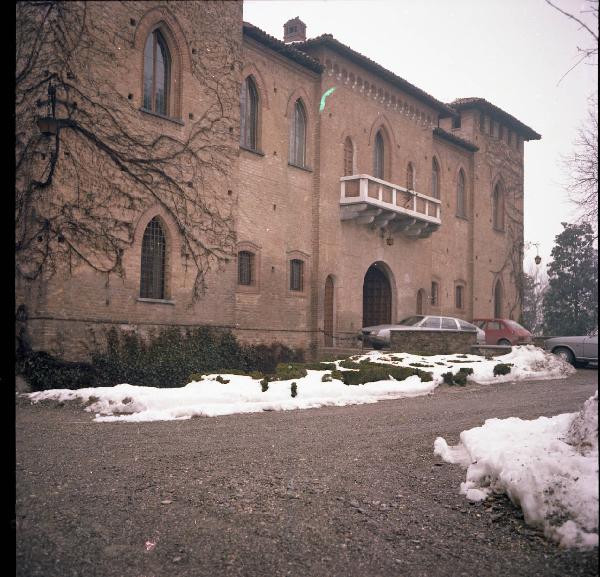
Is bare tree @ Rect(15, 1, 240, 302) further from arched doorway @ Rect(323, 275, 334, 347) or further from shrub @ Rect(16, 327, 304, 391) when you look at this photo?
arched doorway @ Rect(323, 275, 334, 347)

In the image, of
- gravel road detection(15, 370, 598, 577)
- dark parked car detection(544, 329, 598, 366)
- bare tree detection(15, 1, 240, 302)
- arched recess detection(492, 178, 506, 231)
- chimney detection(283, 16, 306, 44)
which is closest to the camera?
gravel road detection(15, 370, 598, 577)

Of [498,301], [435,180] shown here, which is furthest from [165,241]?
[498,301]

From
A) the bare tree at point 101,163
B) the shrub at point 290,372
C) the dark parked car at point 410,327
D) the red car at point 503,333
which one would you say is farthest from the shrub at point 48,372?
the red car at point 503,333

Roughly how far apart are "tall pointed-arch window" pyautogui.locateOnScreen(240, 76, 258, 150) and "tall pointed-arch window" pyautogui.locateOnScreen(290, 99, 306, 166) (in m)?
1.94

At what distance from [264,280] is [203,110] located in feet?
24.4

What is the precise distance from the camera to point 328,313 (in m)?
22.0

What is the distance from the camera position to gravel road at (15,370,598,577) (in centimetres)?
384

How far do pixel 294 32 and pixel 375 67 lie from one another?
3435mm

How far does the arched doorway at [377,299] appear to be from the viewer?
83.3 feet

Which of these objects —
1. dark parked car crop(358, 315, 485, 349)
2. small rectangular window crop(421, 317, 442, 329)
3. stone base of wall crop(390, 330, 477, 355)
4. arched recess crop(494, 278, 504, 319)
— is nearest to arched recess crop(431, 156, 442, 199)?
dark parked car crop(358, 315, 485, 349)

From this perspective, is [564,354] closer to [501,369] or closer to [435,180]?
[501,369]

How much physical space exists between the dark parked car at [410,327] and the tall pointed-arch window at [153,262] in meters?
8.46
